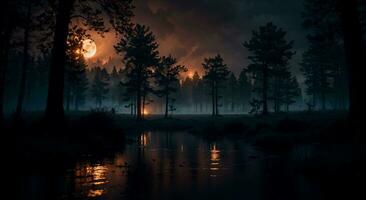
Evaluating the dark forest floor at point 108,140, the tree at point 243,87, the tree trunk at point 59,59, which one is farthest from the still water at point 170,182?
the tree at point 243,87

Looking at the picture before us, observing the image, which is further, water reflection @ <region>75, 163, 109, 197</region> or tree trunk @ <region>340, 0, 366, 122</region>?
tree trunk @ <region>340, 0, 366, 122</region>

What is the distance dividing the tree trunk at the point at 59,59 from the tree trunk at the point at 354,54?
15230 mm

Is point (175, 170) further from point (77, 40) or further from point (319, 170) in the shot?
point (77, 40)

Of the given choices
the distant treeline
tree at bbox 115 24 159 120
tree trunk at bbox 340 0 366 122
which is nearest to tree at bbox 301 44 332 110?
the distant treeline

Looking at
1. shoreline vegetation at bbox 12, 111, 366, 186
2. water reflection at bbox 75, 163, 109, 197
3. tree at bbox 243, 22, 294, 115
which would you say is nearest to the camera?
water reflection at bbox 75, 163, 109, 197

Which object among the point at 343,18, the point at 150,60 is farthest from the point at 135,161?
the point at 150,60

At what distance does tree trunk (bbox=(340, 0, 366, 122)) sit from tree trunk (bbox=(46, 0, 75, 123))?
600 inches

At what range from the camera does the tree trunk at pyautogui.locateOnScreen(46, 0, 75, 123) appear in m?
19.5

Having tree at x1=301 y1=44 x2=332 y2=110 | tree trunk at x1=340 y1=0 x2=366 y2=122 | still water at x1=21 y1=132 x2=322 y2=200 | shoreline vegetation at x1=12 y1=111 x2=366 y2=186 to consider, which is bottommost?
still water at x1=21 y1=132 x2=322 y2=200

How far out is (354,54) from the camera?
1634cm

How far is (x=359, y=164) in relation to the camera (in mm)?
10828

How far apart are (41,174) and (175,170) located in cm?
506

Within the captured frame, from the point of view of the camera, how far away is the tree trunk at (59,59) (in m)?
19.5

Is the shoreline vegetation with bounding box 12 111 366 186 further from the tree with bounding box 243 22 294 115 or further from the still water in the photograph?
the tree with bounding box 243 22 294 115
